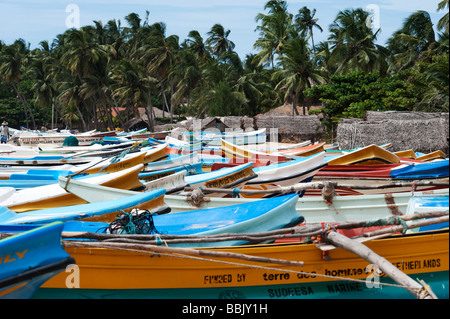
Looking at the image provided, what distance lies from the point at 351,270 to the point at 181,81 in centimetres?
3614

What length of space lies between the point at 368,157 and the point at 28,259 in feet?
26.2

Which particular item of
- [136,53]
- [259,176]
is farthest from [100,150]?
[136,53]

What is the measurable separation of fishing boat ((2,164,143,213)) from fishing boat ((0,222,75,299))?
3189mm

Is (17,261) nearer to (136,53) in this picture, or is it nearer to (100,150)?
(100,150)

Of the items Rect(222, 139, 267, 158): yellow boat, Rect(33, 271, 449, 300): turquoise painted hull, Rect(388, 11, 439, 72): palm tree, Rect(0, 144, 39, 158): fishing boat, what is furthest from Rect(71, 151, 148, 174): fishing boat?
Rect(388, 11, 439, 72): palm tree

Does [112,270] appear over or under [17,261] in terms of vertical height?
under

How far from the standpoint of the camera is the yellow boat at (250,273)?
4.32 metres

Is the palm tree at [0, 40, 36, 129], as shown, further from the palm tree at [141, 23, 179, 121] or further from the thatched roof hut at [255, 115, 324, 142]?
the thatched roof hut at [255, 115, 324, 142]

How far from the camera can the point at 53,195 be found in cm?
685

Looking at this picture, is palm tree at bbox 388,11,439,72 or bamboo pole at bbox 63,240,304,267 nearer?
bamboo pole at bbox 63,240,304,267

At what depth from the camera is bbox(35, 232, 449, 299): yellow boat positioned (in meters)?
4.32

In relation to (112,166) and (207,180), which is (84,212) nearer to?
(207,180)

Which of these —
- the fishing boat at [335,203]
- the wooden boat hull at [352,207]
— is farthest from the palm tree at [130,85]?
the wooden boat hull at [352,207]

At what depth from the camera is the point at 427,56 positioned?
2478 centimetres
